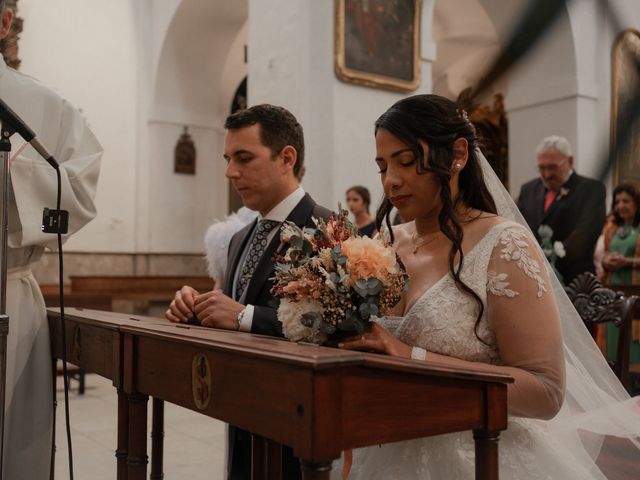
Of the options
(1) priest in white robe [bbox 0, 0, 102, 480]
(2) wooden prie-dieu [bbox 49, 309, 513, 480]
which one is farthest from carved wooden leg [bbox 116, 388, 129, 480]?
(1) priest in white robe [bbox 0, 0, 102, 480]

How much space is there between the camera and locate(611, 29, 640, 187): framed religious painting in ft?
30.7

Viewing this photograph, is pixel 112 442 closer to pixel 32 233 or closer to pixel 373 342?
pixel 32 233

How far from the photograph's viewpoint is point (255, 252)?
2758 mm

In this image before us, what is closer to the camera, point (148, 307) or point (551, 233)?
point (551, 233)

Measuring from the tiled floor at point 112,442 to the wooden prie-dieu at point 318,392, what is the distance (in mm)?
2481

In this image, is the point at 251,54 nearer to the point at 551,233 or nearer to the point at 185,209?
→ the point at 551,233

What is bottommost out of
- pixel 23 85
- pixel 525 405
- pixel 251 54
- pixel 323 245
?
pixel 525 405

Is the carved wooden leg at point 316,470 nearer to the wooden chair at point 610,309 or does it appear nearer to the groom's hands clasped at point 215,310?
the groom's hands clasped at point 215,310

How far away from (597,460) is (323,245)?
1246 millimetres

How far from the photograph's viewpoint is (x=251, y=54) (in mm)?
7551

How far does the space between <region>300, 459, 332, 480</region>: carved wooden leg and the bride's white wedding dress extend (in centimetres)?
67

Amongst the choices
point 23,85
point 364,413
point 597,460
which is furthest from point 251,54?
point 364,413

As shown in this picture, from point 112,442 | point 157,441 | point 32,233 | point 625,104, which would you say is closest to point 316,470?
point 32,233

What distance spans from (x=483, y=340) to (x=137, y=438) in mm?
1068
